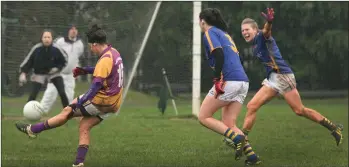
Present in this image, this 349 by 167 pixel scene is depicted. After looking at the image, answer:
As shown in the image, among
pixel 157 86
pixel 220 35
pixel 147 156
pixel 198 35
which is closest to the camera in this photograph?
pixel 220 35

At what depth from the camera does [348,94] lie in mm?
24844

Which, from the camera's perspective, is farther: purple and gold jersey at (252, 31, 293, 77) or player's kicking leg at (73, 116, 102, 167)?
purple and gold jersey at (252, 31, 293, 77)

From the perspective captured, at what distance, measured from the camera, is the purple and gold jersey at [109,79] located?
7293mm

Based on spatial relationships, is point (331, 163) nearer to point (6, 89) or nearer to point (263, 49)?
point (263, 49)

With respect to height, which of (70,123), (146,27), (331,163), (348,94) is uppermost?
(146,27)

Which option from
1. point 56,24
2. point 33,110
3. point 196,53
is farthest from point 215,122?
point 56,24

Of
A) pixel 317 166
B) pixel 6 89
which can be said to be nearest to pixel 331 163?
pixel 317 166

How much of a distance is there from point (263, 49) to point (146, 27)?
681 centimetres

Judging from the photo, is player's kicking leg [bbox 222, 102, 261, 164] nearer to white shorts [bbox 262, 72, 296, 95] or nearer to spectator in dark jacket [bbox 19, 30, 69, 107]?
white shorts [bbox 262, 72, 296, 95]

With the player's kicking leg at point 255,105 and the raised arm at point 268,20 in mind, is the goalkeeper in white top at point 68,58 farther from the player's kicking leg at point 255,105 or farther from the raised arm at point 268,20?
the raised arm at point 268,20

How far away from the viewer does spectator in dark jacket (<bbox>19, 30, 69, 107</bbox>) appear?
1294 centimetres

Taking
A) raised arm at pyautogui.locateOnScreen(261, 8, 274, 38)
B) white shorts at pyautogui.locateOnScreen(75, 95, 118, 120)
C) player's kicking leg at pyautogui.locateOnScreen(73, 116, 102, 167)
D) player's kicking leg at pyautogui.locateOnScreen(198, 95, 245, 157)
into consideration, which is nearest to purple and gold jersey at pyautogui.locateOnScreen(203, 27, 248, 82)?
player's kicking leg at pyautogui.locateOnScreen(198, 95, 245, 157)

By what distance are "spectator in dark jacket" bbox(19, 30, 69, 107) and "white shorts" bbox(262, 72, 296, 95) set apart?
525cm

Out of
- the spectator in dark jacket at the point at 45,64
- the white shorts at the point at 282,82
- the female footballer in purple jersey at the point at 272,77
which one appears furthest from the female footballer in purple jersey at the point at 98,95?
the spectator in dark jacket at the point at 45,64
